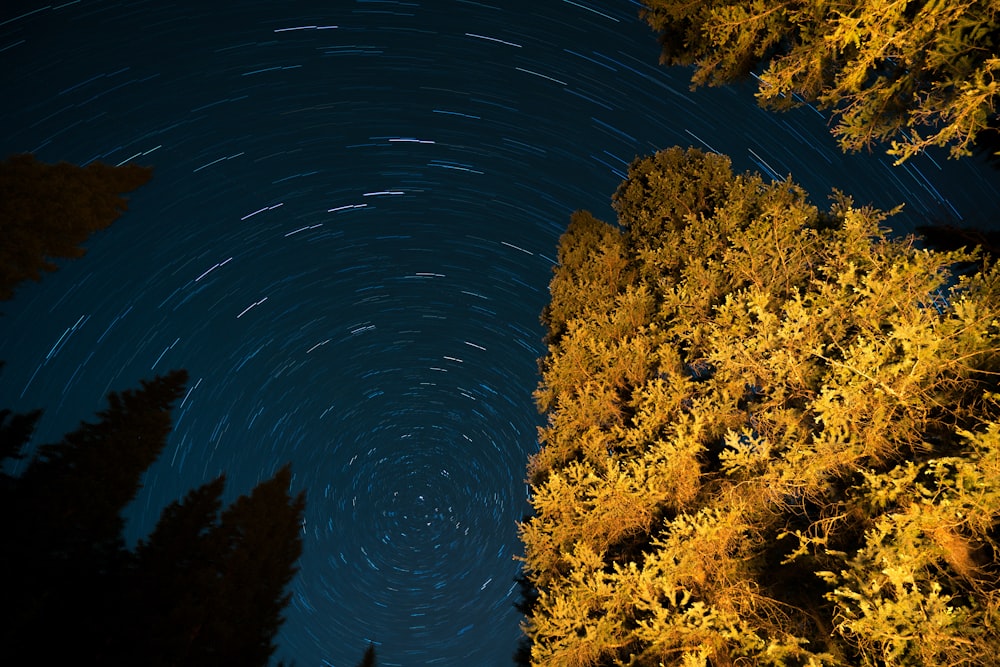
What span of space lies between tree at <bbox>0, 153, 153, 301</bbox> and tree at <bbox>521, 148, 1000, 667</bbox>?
45.5ft

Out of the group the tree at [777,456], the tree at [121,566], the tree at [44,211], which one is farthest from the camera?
the tree at [121,566]

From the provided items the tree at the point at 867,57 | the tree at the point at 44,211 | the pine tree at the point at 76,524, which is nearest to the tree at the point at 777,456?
the tree at the point at 867,57

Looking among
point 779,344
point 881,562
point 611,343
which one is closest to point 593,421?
point 611,343

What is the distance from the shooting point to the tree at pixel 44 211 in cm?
1094

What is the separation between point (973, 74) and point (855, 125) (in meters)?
1.14

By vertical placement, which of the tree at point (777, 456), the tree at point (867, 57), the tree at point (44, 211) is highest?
the tree at point (44, 211)

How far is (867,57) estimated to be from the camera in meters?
4.16

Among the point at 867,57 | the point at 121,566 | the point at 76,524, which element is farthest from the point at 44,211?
the point at 867,57

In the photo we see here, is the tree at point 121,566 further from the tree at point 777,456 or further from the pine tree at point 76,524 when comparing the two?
the tree at point 777,456

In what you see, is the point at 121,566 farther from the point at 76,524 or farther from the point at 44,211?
the point at 44,211

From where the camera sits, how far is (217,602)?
16.9 m

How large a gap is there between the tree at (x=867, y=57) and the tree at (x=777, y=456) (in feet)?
4.40

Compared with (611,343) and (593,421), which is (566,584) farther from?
(611,343)

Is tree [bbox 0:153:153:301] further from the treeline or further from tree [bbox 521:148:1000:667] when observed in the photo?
tree [bbox 521:148:1000:667]
